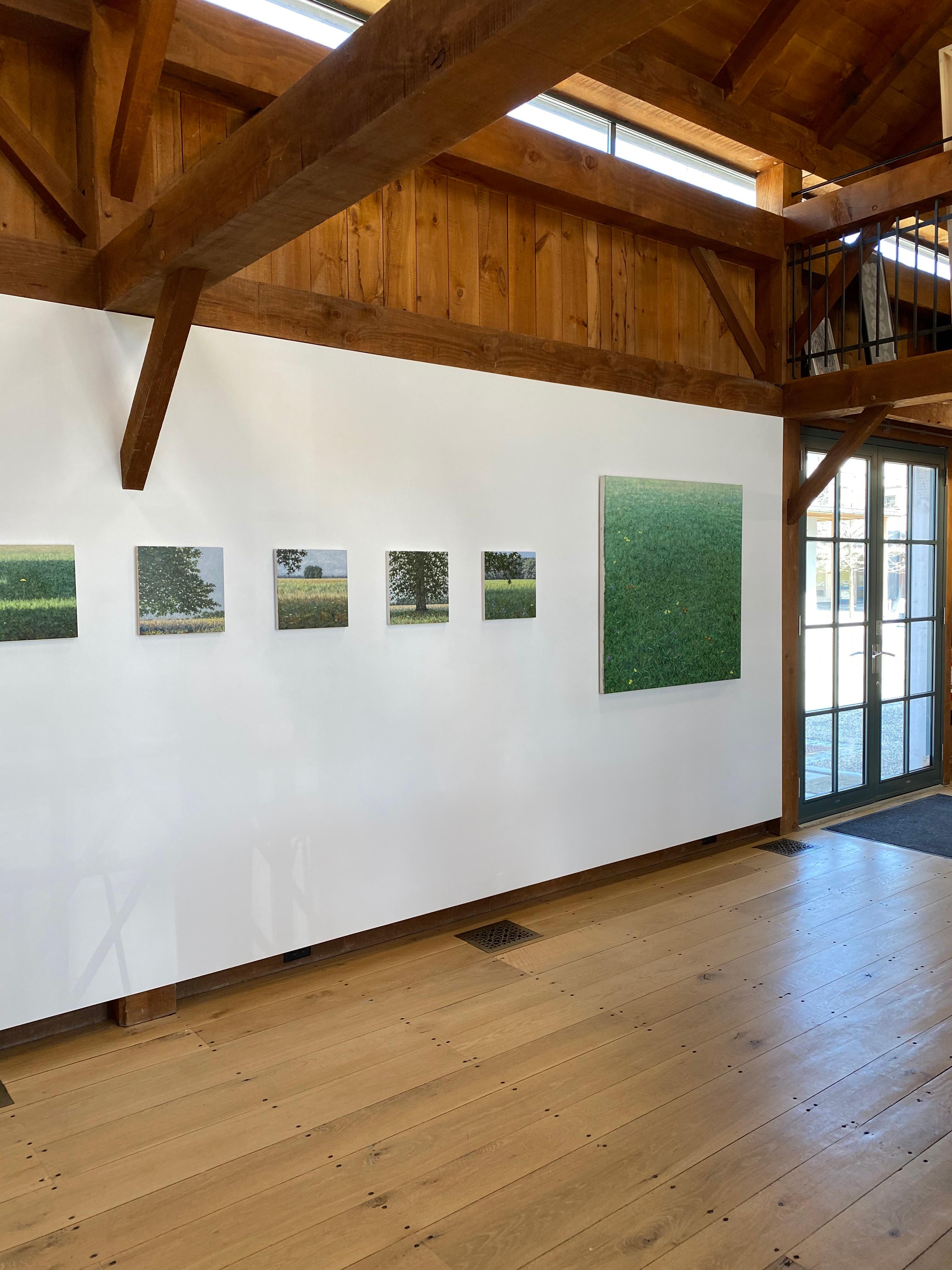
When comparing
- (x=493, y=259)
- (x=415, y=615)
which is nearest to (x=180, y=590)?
(x=415, y=615)

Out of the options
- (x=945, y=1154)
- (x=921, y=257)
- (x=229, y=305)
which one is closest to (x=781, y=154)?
(x=921, y=257)

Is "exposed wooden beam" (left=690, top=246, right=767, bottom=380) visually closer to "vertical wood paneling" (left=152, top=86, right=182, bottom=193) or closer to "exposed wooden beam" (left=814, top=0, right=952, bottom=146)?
"exposed wooden beam" (left=814, top=0, right=952, bottom=146)

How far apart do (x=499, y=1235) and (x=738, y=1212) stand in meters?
0.53

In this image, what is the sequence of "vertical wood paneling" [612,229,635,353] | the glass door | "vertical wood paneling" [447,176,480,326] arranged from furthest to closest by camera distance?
1. the glass door
2. "vertical wood paneling" [612,229,635,353]
3. "vertical wood paneling" [447,176,480,326]

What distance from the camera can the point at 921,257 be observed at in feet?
19.2

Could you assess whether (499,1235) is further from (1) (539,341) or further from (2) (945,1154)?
(1) (539,341)

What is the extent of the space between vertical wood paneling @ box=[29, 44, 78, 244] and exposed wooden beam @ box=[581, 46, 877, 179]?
2145 millimetres

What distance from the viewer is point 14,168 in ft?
9.21

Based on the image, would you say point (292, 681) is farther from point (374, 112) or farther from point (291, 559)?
point (374, 112)

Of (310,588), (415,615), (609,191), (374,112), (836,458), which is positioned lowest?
(415,615)

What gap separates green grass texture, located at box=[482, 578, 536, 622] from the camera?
12.4 feet

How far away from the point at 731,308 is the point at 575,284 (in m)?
1.03

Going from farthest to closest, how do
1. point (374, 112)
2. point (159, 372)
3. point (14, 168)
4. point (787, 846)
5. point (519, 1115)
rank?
1. point (787, 846)
2. point (14, 168)
3. point (159, 372)
4. point (519, 1115)
5. point (374, 112)

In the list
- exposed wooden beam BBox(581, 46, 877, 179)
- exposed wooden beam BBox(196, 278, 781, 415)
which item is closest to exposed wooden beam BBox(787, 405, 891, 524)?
exposed wooden beam BBox(196, 278, 781, 415)
